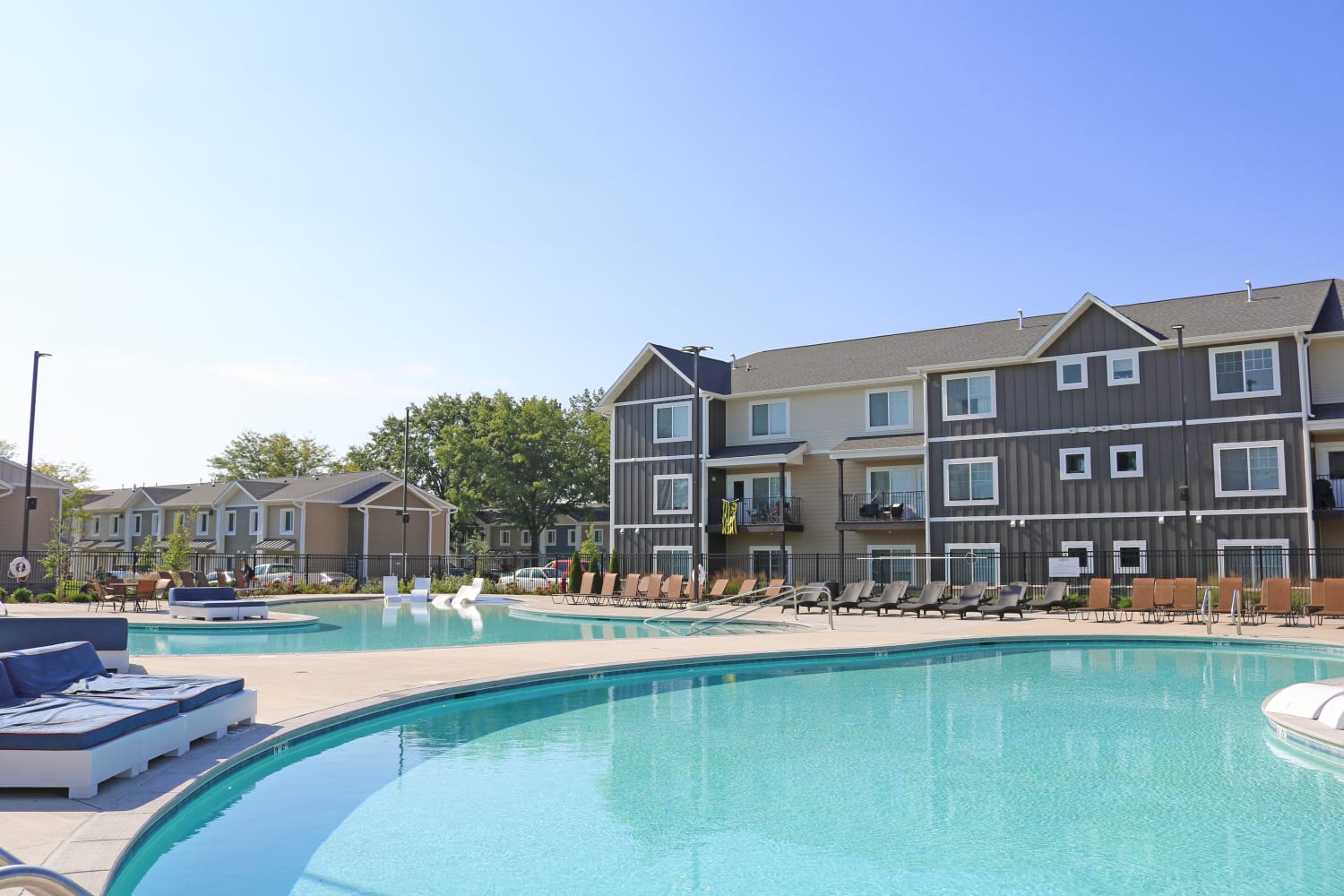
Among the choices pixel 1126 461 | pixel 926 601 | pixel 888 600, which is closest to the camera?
pixel 926 601

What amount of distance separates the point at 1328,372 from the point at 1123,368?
5123mm

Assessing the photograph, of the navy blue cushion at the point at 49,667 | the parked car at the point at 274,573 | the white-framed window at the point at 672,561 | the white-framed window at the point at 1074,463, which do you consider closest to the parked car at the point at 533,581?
the white-framed window at the point at 672,561

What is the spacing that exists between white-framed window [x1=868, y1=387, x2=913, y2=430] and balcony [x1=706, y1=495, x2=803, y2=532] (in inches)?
155

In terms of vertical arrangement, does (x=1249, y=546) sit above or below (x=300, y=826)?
above

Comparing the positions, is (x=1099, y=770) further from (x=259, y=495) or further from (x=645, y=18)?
(x=259, y=495)

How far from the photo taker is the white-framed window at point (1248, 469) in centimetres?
2723

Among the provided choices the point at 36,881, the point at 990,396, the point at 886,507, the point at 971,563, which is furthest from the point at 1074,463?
the point at 36,881

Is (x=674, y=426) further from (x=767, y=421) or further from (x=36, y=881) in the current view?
(x=36, y=881)

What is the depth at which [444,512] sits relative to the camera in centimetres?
5688

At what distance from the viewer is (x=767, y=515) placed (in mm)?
36031

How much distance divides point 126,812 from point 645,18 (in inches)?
506

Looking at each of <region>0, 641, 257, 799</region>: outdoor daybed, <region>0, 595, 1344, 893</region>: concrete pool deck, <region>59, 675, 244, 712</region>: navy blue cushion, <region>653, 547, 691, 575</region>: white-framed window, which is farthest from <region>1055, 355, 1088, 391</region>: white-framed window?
<region>59, 675, 244, 712</region>: navy blue cushion

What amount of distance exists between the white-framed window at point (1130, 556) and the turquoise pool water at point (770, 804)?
56.6 feet

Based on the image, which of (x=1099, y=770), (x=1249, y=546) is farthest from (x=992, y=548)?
(x=1099, y=770)
